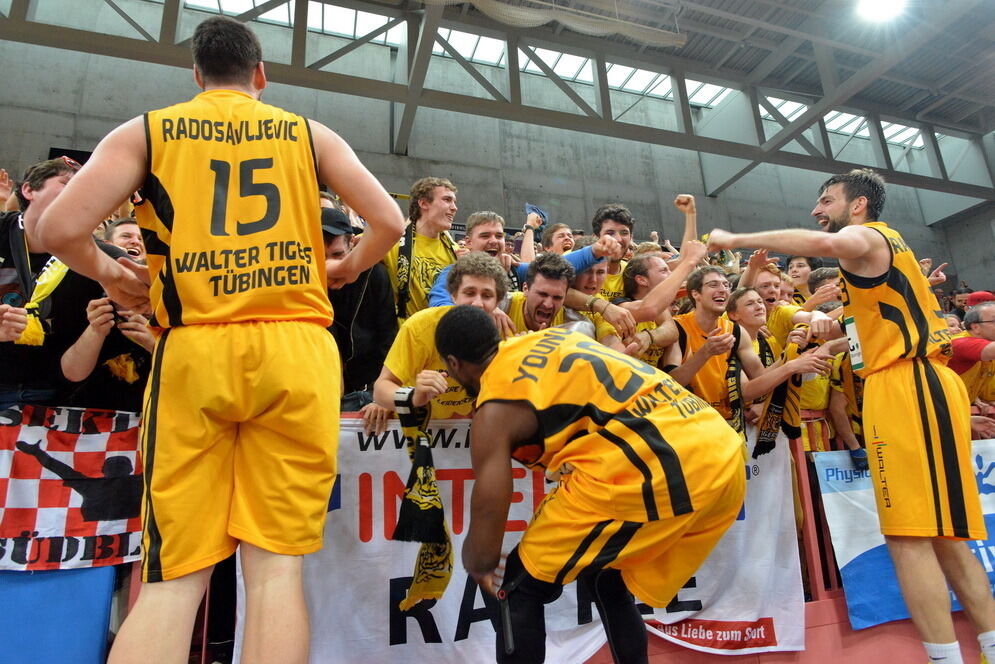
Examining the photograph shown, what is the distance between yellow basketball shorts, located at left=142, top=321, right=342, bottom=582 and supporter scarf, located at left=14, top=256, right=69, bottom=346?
1296mm

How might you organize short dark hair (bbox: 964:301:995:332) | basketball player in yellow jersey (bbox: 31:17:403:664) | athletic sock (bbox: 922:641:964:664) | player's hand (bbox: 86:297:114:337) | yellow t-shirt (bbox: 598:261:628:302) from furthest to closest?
short dark hair (bbox: 964:301:995:332)
yellow t-shirt (bbox: 598:261:628:302)
athletic sock (bbox: 922:641:964:664)
player's hand (bbox: 86:297:114:337)
basketball player in yellow jersey (bbox: 31:17:403:664)

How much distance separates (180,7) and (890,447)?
36.3 feet

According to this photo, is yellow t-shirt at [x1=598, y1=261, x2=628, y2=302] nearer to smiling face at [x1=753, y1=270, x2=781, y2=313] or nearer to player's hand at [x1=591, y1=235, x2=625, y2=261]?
player's hand at [x1=591, y1=235, x2=625, y2=261]

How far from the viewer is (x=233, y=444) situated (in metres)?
1.88

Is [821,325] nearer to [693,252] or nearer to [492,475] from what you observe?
[693,252]

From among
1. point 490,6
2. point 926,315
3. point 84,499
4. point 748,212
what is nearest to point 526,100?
point 490,6

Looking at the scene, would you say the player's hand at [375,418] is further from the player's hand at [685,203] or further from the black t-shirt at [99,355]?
the player's hand at [685,203]

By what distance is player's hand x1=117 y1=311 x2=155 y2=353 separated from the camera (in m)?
2.69

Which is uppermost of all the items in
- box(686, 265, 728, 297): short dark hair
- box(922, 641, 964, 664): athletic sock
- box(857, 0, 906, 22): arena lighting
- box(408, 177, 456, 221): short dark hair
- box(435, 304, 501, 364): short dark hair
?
box(857, 0, 906, 22): arena lighting

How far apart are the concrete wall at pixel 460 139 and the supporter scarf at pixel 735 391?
9.83m

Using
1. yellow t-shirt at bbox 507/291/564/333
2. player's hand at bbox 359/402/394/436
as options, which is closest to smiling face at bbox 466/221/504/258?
yellow t-shirt at bbox 507/291/564/333

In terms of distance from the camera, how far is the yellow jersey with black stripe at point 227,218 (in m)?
1.87

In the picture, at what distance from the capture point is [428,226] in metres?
4.51

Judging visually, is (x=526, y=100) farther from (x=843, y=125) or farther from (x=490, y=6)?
(x=843, y=125)
